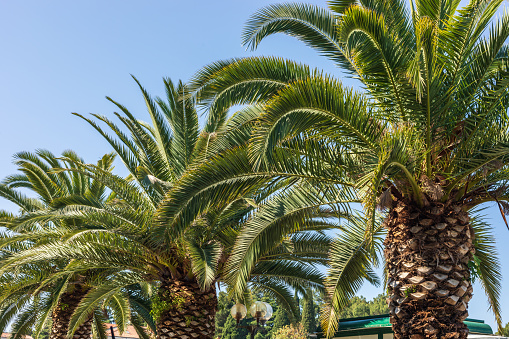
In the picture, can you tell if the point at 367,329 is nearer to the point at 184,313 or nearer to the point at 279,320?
the point at 184,313

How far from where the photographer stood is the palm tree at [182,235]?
8.82 meters

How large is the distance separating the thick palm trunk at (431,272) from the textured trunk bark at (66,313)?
37.4 ft

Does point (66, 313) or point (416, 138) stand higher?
point (416, 138)

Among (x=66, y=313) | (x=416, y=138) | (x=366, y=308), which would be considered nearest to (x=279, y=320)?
(x=366, y=308)

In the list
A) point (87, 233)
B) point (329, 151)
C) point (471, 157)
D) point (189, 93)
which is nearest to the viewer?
point (471, 157)

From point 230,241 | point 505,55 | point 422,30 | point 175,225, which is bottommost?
point 175,225

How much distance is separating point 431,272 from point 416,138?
193 cm

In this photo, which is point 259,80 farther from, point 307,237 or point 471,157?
point 307,237

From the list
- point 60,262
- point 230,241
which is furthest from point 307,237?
point 60,262

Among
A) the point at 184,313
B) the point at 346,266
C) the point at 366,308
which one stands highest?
the point at 366,308

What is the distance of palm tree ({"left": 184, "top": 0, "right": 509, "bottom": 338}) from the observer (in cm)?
684

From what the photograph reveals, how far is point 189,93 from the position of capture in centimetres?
933

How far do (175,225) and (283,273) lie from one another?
19.2 ft

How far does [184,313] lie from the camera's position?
10977 mm
